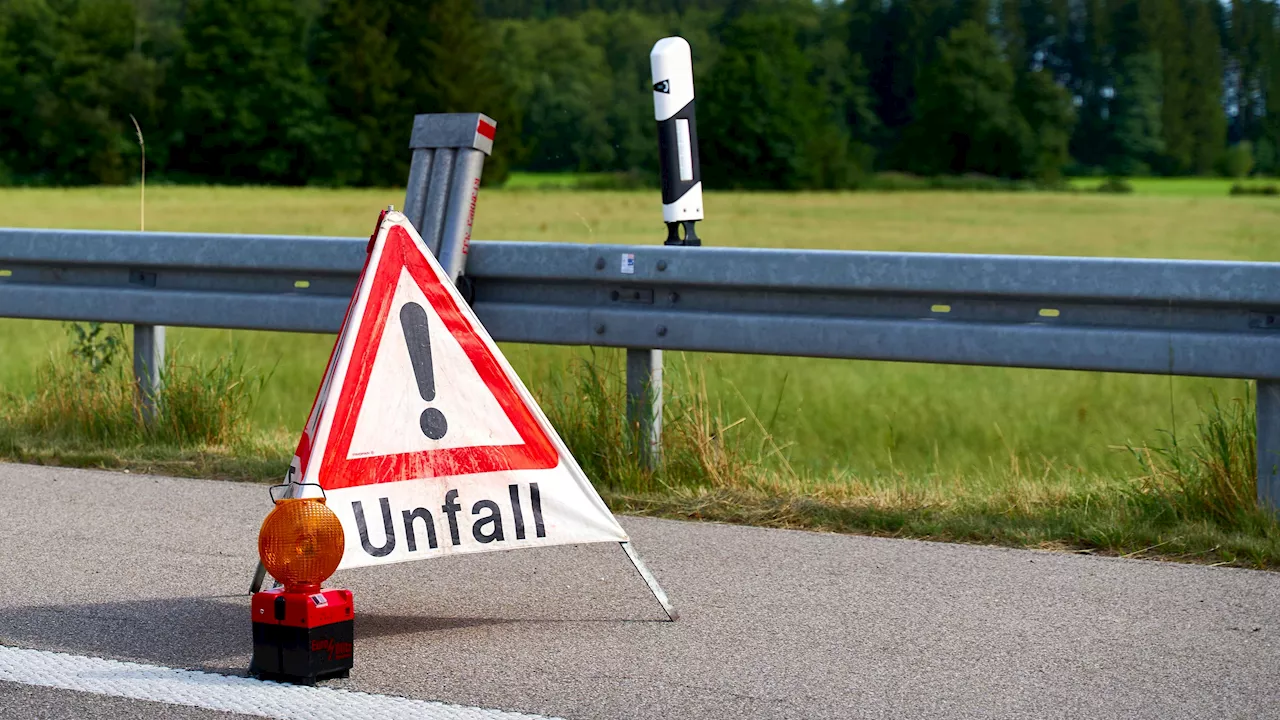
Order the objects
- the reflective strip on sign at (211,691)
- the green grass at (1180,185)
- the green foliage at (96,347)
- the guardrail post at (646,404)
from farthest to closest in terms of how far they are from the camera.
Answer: the green grass at (1180,185), the green foliage at (96,347), the guardrail post at (646,404), the reflective strip on sign at (211,691)

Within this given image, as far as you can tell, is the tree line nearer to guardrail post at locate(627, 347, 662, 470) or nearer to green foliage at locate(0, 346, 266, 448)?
green foliage at locate(0, 346, 266, 448)

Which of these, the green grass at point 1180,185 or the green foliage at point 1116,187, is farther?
the green foliage at point 1116,187

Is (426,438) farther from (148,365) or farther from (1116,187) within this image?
(1116,187)

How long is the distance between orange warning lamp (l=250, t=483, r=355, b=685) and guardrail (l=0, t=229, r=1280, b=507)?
96.0 inches

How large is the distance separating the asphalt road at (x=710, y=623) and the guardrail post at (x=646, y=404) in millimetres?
524

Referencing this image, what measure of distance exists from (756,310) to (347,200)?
58.8 m

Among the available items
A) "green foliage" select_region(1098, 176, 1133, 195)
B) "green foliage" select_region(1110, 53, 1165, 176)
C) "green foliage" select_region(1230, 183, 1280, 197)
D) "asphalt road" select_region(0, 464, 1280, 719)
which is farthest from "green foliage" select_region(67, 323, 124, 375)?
"green foliage" select_region(1110, 53, 1165, 176)

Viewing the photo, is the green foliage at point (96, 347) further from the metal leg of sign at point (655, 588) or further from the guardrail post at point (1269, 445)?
the guardrail post at point (1269, 445)

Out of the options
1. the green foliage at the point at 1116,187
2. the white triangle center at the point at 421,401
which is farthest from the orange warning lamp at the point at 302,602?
the green foliage at the point at 1116,187

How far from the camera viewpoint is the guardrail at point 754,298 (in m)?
5.21

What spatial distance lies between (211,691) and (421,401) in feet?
3.07

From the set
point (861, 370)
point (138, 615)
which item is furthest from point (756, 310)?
point (861, 370)

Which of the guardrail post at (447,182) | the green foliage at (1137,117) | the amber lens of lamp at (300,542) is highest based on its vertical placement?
the green foliage at (1137,117)

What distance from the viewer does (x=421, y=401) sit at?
4.13 meters
